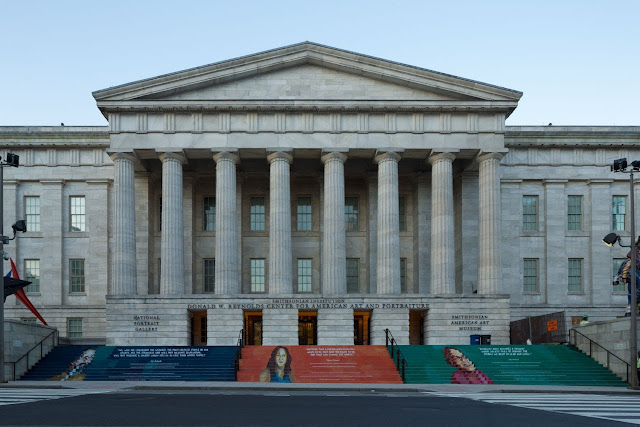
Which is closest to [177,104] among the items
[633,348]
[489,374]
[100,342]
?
[100,342]

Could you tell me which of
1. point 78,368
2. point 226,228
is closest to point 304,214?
point 226,228

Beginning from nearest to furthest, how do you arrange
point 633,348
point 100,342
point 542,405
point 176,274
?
point 542,405 → point 633,348 → point 176,274 → point 100,342

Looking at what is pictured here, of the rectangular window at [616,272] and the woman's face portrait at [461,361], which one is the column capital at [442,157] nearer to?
the woman's face portrait at [461,361]

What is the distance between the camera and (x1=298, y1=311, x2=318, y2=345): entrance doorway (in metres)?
49.0

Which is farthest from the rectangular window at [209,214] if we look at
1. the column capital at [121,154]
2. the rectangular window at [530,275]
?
the rectangular window at [530,275]

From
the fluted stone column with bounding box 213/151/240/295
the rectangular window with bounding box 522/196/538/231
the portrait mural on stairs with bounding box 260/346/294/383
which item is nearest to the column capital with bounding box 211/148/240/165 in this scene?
the fluted stone column with bounding box 213/151/240/295

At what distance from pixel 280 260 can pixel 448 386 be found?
1714 centimetres

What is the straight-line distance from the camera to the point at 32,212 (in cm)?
5266

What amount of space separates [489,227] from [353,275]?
34.2 ft

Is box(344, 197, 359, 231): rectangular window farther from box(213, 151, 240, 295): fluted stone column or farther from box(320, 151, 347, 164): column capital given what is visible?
box(213, 151, 240, 295): fluted stone column

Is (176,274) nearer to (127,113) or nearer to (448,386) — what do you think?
(127,113)

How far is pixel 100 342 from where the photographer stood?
49.0m

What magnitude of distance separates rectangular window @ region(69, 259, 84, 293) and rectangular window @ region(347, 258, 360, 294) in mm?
18317

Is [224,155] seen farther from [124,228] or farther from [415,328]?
[415,328]
